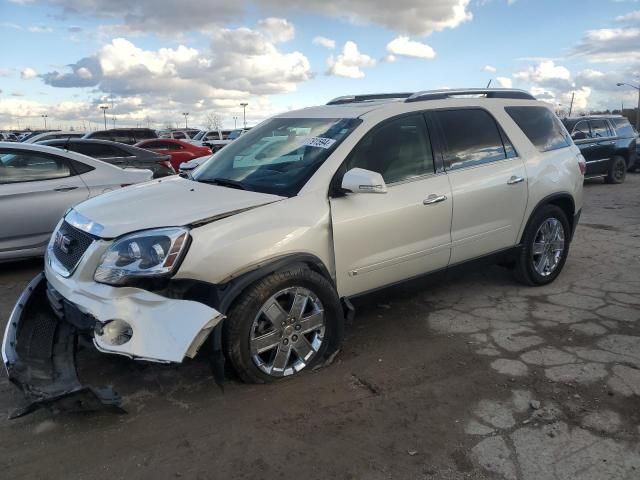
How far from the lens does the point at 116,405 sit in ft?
9.13

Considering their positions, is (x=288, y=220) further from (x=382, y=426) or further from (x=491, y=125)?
(x=491, y=125)

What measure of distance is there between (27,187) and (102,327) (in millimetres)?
3772

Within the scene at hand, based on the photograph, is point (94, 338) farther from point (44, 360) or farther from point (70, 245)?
point (70, 245)

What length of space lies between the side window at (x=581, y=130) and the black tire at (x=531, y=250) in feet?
28.7

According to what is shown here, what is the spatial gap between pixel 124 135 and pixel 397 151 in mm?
18692

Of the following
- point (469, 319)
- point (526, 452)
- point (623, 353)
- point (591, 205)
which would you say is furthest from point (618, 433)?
point (591, 205)

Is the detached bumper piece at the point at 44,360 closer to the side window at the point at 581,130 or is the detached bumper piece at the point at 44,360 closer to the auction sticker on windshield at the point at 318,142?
Answer: the auction sticker on windshield at the point at 318,142

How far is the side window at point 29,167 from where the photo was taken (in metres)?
5.93

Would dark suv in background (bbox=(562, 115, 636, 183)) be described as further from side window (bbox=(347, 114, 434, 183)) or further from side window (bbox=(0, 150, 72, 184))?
side window (bbox=(0, 150, 72, 184))

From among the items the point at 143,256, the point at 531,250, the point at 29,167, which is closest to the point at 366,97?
the point at 531,250

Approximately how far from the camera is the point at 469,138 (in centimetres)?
447

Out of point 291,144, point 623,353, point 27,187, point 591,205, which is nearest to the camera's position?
point 623,353

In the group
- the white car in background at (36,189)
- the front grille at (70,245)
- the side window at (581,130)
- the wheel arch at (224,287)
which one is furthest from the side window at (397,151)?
the side window at (581,130)

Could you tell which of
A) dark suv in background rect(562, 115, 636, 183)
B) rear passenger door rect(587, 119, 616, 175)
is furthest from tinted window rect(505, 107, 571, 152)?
rear passenger door rect(587, 119, 616, 175)
